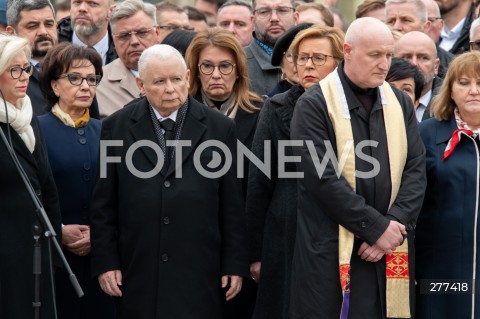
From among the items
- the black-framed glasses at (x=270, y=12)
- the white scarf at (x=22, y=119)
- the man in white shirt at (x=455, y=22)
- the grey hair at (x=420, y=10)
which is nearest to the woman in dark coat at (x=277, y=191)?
the white scarf at (x=22, y=119)

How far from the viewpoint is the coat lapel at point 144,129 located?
23.9 feet

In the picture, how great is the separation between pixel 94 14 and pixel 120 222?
3478 millimetres

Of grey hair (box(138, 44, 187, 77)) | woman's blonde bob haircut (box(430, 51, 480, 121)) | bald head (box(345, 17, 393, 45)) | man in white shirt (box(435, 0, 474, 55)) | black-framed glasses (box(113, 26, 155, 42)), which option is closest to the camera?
bald head (box(345, 17, 393, 45))

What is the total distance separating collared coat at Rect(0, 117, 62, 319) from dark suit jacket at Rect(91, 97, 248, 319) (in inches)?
16.1

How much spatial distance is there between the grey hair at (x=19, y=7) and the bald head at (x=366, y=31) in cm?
320

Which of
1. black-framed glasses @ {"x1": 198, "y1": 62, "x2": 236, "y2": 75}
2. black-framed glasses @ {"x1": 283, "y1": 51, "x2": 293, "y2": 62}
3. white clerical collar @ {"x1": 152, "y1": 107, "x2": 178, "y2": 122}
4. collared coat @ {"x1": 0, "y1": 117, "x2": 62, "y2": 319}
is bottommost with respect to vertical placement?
collared coat @ {"x1": 0, "y1": 117, "x2": 62, "y2": 319}

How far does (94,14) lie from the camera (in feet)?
33.7

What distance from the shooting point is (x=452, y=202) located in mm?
7266

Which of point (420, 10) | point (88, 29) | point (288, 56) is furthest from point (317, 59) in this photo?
point (88, 29)

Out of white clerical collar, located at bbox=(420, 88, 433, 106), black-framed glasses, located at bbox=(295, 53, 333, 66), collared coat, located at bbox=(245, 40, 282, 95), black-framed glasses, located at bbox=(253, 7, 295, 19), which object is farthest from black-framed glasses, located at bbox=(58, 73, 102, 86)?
white clerical collar, located at bbox=(420, 88, 433, 106)

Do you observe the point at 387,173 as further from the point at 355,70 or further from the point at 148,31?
the point at 148,31

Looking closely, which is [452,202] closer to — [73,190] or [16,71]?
[73,190]

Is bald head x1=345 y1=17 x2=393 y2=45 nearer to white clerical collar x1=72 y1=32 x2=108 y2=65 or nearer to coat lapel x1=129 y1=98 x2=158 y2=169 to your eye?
coat lapel x1=129 y1=98 x2=158 y2=169

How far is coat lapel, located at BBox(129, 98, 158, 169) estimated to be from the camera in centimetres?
730
